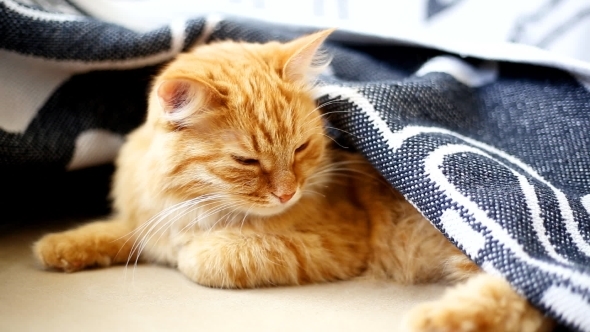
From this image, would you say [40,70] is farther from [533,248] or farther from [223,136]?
[533,248]

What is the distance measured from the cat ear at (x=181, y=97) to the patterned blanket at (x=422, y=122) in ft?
1.17

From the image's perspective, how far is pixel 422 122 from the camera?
1.34 meters

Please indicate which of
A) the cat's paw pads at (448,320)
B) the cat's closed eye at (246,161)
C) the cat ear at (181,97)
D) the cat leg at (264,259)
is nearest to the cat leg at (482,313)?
the cat's paw pads at (448,320)

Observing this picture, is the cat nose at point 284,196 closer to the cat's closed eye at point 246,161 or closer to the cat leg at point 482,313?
the cat's closed eye at point 246,161

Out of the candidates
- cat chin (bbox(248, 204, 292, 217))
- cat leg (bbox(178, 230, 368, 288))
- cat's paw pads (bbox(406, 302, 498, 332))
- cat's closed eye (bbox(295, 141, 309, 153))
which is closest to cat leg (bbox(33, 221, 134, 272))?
cat leg (bbox(178, 230, 368, 288))

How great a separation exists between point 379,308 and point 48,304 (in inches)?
26.8

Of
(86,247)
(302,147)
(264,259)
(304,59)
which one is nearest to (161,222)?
(86,247)

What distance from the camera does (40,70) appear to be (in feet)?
4.86

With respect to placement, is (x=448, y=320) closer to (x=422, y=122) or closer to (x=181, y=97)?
(x=422, y=122)

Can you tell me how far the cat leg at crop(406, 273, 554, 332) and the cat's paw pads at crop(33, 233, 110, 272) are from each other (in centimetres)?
79

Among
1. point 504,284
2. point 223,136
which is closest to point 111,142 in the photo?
point 223,136

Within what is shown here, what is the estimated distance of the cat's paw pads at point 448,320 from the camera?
2.95 feet

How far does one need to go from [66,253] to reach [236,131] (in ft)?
1.68

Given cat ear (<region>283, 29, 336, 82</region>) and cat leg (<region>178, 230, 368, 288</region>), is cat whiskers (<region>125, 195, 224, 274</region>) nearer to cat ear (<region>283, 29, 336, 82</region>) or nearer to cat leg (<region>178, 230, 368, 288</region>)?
cat leg (<region>178, 230, 368, 288</region>)
